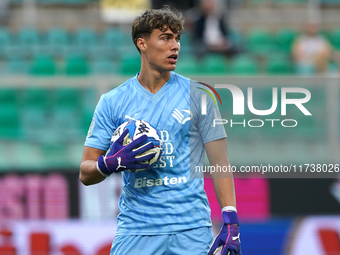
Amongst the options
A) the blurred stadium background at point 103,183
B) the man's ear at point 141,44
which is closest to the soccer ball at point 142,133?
the man's ear at point 141,44

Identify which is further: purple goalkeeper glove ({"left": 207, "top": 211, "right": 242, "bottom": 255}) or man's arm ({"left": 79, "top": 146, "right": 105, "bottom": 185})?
man's arm ({"left": 79, "top": 146, "right": 105, "bottom": 185})

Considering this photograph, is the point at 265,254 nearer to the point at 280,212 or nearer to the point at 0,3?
the point at 280,212

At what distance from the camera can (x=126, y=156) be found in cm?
313

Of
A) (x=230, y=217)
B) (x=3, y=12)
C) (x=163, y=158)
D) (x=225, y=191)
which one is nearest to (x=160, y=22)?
(x=163, y=158)

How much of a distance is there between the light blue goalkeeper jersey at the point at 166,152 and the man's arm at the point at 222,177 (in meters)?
0.06

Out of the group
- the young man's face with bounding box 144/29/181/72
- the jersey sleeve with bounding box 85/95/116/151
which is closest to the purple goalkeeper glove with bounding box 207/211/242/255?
the jersey sleeve with bounding box 85/95/116/151

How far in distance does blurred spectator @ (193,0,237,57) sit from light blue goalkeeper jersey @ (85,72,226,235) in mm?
6303

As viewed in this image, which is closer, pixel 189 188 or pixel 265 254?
pixel 189 188

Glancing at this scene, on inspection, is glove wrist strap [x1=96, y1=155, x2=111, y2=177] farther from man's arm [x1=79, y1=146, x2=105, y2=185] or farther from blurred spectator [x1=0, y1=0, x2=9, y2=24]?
blurred spectator [x1=0, y1=0, x2=9, y2=24]

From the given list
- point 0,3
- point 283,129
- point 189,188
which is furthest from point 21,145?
point 0,3

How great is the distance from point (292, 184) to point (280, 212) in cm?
37

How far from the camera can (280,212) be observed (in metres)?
6.43

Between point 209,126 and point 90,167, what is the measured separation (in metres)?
0.79

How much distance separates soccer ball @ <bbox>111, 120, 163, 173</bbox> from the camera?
316cm
